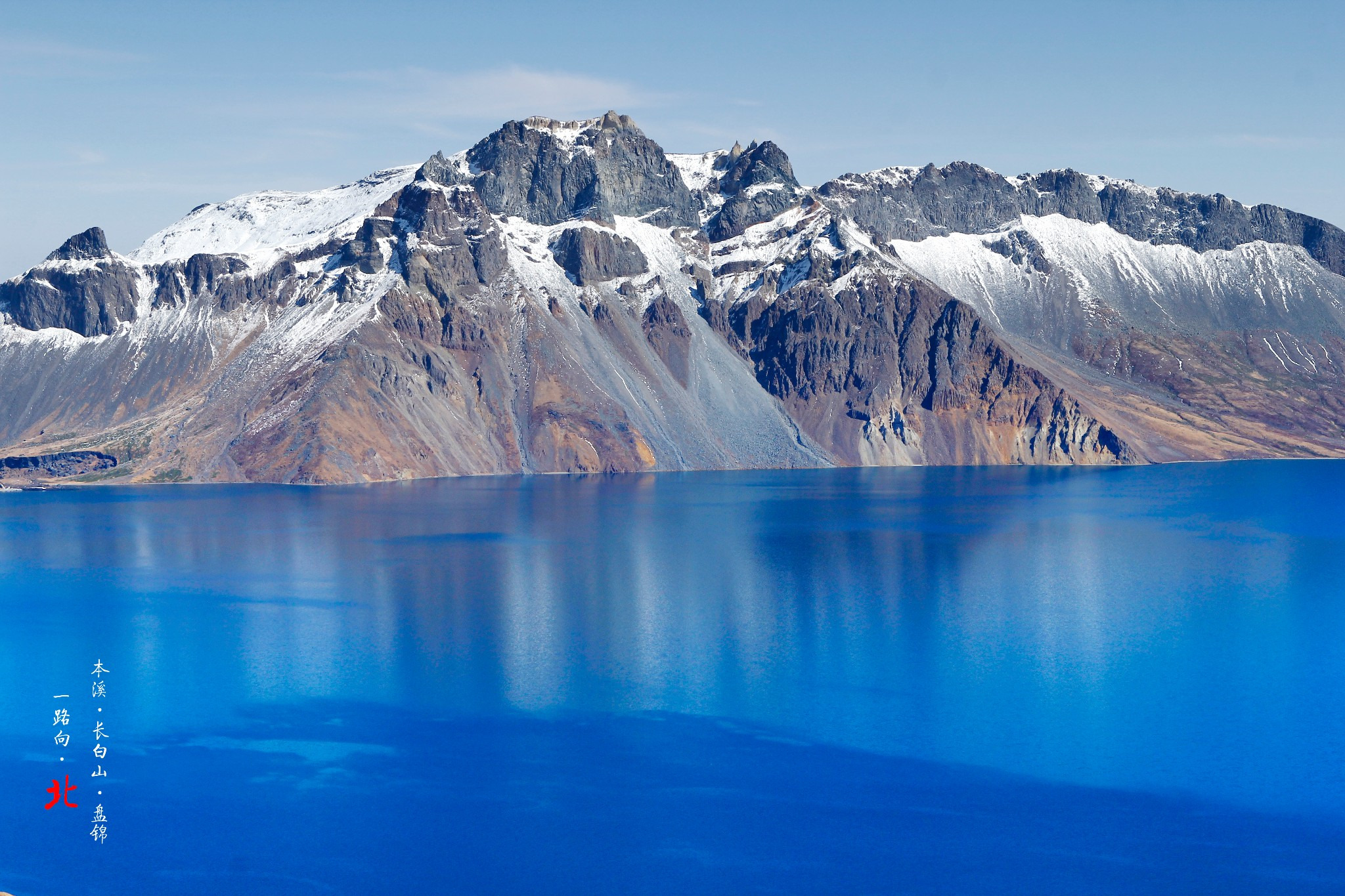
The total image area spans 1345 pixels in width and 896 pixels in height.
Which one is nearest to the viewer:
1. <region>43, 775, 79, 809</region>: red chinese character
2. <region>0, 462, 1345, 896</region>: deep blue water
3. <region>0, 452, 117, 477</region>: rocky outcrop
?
<region>0, 462, 1345, 896</region>: deep blue water

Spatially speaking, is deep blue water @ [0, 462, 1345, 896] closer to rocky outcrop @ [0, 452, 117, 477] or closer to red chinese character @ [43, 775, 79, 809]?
red chinese character @ [43, 775, 79, 809]

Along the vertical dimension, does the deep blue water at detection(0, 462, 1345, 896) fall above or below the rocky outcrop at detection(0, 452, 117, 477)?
below

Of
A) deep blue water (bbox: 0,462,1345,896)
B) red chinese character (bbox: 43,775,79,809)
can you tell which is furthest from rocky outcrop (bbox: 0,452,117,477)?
red chinese character (bbox: 43,775,79,809)

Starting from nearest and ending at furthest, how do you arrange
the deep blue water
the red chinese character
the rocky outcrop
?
the deep blue water → the red chinese character → the rocky outcrop

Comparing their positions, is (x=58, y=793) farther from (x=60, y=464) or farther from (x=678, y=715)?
(x=60, y=464)

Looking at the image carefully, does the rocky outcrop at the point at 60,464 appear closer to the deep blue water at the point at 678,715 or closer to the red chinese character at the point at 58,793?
the deep blue water at the point at 678,715
